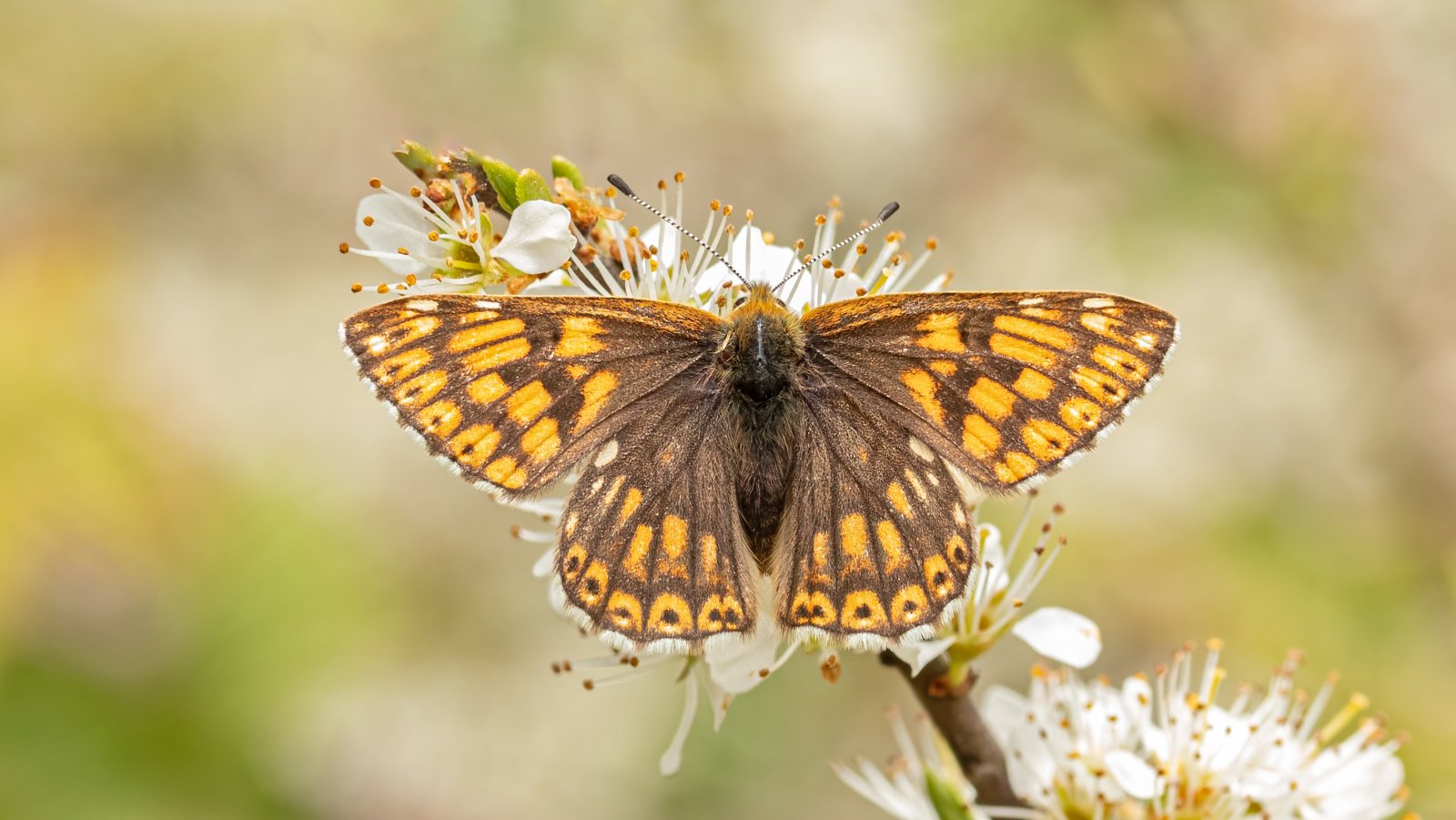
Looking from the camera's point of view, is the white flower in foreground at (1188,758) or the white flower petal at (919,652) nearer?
the white flower petal at (919,652)

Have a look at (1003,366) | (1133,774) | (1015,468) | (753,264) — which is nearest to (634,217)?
(753,264)

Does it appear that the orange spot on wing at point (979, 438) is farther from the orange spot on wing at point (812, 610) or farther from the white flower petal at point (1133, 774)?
the white flower petal at point (1133, 774)

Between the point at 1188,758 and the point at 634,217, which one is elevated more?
the point at 634,217

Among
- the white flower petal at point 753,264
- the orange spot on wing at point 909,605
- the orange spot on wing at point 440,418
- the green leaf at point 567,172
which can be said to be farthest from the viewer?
the white flower petal at point 753,264

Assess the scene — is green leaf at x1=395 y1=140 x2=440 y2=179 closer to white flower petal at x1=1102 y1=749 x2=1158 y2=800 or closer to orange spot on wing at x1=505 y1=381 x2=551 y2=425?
orange spot on wing at x1=505 y1=381 x2=551 y2=425

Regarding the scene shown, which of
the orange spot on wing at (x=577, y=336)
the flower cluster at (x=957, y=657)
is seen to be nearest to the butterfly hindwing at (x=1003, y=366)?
the flower cluster at (x=957, y=657)

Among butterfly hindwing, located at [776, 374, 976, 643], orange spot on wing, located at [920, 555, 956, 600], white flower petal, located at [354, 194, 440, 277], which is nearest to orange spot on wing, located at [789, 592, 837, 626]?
butterfly hindwing, located at [776, 374, 976, 643]

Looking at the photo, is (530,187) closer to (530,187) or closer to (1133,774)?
(530,187)
